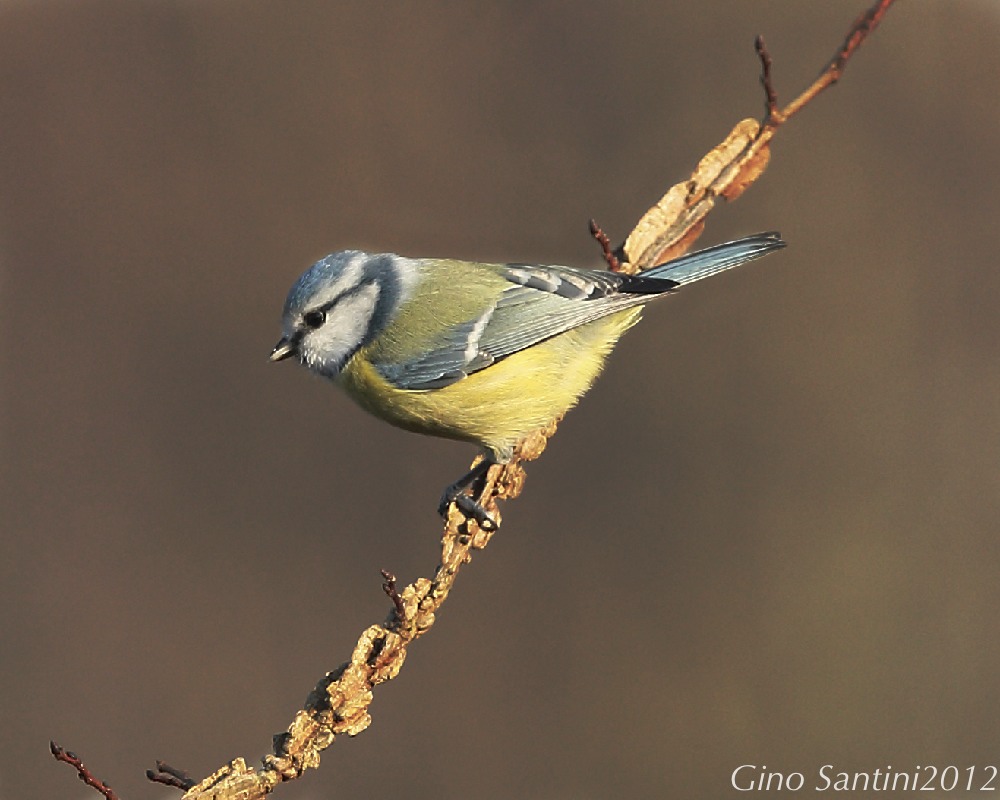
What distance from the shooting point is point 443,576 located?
4.77ft

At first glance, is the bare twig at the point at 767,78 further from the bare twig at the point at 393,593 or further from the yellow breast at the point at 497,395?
the bare twig at the point at 393,593

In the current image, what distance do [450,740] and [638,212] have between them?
180 cm

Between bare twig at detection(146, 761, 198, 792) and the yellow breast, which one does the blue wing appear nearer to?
the yellow breast

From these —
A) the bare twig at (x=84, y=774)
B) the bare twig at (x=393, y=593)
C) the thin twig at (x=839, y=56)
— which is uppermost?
the thin twig at (x=839, y=56)

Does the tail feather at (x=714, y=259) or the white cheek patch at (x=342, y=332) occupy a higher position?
the tail feather at (x=714, y=259)

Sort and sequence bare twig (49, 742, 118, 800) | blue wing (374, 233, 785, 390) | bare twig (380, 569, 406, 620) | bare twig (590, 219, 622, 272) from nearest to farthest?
bare twig (49, 742, 118, 800), bare twig (380, 569, 406, 620), bare twig (590, 219, 622, 272), blue wing (374, 233, 785, 390)

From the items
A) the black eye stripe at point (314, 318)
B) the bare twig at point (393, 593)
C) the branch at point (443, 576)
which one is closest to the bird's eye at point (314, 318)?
the black eye stripe at point (314, 318)

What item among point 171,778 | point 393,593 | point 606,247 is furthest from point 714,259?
point 171,778

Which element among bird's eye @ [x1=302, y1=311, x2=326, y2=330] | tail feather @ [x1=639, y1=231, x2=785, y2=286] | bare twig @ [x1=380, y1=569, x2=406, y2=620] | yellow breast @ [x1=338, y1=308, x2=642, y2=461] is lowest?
bare twig @ [x1=380, y1=569, x2=406, y2=620]

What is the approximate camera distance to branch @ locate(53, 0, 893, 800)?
1.23 m

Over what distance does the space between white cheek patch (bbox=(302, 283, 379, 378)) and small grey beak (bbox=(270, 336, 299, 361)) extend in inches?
1.0

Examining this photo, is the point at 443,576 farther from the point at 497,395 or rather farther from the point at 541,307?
the point at 541,307

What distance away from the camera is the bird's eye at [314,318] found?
206 cm

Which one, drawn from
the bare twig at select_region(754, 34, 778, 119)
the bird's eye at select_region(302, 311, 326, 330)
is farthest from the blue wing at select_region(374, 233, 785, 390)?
the bare twig at select_region(754, 34, 778, 119)
